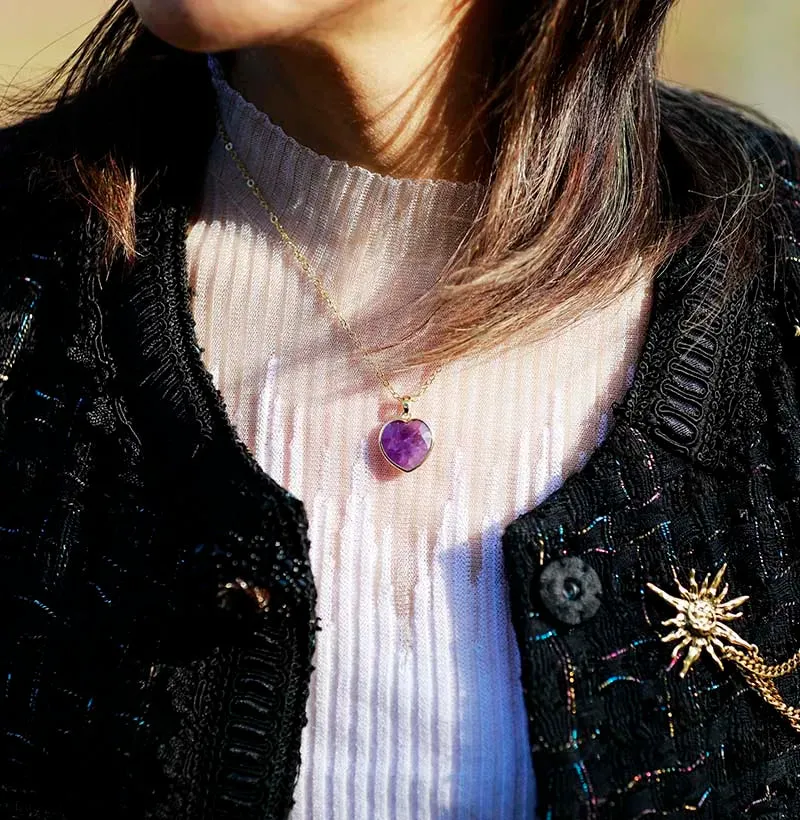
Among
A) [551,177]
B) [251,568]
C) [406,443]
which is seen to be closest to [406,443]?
[406,443]

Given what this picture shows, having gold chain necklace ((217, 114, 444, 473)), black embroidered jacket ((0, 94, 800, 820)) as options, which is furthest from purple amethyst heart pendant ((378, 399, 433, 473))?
black embroidered jacket ((0, 94, 800, 820))

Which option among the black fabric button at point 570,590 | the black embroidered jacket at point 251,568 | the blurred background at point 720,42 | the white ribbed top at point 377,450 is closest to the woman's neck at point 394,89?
the white ribbed top at point 377,450

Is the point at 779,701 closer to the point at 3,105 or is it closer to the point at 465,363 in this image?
the point at 465,363

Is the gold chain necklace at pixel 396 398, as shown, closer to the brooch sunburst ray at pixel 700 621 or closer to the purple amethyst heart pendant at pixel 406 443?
the purple amethyst heart pendant at pixel 406 443

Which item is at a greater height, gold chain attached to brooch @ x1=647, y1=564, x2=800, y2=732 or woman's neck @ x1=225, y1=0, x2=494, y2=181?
woman's neck @ x1=225, y1=0, x2=494, y2=181

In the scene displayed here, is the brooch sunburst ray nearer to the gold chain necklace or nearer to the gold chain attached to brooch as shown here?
the gold chain attached to brooch

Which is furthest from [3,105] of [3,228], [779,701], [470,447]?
[779,701]
